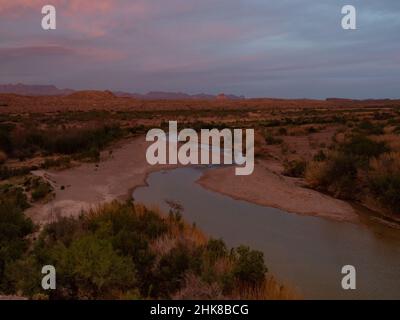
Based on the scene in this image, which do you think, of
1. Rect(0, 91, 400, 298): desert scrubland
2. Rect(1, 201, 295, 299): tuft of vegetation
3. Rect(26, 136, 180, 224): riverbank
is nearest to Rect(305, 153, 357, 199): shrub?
Rect(0, 91, 400, 298): desert scrubland

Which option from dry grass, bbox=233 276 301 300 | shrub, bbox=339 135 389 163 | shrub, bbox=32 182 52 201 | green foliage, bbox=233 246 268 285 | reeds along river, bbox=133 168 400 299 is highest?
shrub, bbox=339 135 389 163

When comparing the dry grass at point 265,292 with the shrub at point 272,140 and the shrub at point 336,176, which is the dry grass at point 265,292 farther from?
the shrub at point 272,140

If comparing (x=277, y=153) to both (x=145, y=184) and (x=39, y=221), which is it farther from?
(x=39, y=221)

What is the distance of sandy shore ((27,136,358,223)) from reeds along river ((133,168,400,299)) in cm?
77

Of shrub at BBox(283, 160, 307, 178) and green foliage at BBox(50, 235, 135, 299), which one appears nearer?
green foliage at BBox(50, 235, 135, 299)

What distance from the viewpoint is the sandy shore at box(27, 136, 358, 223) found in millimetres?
13852

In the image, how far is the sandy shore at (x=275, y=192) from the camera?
14.3 metres

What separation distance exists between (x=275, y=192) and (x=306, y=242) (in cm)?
586

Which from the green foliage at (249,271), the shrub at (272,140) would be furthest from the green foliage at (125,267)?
the shrub at (272,140)

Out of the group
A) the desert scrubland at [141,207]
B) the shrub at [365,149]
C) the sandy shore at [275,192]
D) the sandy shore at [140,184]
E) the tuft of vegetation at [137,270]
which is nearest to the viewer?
the tuft of vegetation at [137,270]

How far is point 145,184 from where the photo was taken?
18922 millimetres

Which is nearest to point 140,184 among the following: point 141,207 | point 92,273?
point 141,207

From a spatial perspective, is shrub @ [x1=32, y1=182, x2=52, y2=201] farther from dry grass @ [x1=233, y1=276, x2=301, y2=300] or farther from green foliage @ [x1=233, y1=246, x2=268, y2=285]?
dry grass @ [x1=233, y1=276, x2=301, y2=300]
